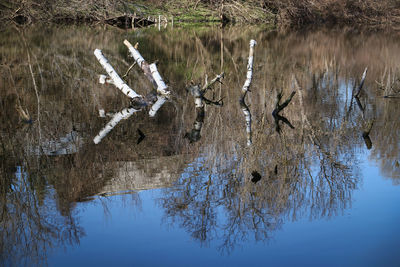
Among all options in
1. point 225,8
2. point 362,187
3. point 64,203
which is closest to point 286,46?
point 225,8

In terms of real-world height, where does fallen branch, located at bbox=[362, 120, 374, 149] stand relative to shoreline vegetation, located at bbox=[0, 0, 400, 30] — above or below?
below

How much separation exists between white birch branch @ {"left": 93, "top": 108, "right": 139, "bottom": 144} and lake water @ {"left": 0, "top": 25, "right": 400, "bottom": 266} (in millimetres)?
65

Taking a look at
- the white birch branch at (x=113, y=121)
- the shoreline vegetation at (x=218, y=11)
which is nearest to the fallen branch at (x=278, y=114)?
the white birch branch at (x=113, y=121)

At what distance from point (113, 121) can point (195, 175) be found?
12.3ft

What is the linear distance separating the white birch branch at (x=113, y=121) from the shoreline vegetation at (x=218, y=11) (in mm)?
25111

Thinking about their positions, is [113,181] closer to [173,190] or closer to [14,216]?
[173,190]

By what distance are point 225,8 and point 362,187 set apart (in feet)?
116

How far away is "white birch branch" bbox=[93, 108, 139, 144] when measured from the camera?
998 cm

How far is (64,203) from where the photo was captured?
696cm

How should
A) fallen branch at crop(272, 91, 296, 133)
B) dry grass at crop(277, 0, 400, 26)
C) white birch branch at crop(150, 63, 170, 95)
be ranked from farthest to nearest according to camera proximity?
dry grass at crop(277, 0, 400, 26), white birch branch at crop(150, 63, 170, 95), fallen branch at crop(272, 91, 296, 133)

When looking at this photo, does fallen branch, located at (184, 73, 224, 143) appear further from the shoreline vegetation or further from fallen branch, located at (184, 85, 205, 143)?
the shoreline vegetation

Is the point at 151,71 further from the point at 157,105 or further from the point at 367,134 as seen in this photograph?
the point at 367,134

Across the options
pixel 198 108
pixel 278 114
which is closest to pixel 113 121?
pixel 198 108

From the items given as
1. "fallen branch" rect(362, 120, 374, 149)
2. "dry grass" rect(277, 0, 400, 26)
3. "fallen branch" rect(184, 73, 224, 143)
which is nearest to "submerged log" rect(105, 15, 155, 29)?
"dry grass" rect(277, 0, 400, 26)
